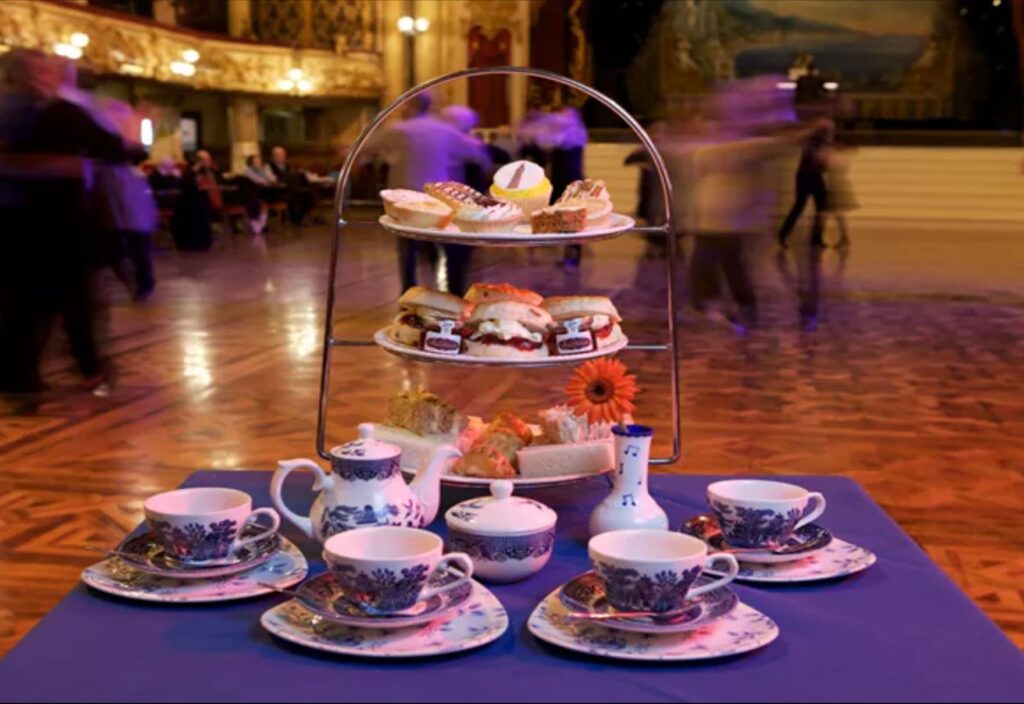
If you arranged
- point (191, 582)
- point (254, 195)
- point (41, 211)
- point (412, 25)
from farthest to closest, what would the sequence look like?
point (412, 25) < point (254, 195) < point (41, 211) < point (191, 582)

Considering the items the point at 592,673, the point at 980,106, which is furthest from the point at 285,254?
the point at 980,106

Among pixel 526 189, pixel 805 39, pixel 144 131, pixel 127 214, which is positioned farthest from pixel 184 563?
pixel 805 39

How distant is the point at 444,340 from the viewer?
2.21m

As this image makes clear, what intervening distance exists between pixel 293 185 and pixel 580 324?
17.1m

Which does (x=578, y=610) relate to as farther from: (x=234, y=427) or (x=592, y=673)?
(x=234, y=427)

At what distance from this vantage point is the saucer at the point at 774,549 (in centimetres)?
181

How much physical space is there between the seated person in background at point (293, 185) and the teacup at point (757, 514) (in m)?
16.8

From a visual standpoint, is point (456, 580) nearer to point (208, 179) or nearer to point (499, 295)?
point (499, 295)

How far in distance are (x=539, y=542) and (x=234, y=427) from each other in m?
3.68

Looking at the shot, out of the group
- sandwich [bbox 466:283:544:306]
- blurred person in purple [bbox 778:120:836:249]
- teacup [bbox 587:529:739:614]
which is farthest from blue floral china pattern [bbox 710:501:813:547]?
blurred person in purple [bbox 778:120:836:249]

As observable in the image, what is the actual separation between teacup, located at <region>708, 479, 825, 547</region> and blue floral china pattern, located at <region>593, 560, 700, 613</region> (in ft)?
0.98

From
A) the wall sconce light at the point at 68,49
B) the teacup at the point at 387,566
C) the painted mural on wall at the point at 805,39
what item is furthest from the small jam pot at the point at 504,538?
the painted mural on wall at the point at 805,39

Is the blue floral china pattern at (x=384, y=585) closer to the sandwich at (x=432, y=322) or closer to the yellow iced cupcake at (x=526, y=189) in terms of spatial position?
the sandwich at (x=432, y=322)

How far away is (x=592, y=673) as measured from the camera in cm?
146
